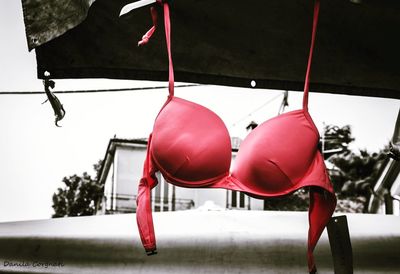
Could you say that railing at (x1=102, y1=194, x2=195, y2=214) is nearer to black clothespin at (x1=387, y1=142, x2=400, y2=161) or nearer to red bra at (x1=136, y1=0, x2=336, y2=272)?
black clothespin at (x1=387, y1=142, x2=400, y2=161)

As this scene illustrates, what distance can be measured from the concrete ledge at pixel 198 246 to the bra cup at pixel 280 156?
1154mm

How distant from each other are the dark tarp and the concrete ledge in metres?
0.85

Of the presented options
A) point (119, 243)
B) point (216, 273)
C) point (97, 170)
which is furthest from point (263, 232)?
point (97, 170)

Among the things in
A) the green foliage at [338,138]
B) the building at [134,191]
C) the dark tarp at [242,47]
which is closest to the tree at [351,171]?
the green foliage at [338,138]

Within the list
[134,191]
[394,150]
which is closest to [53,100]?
[394,150]

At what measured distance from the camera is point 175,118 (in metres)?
2.67

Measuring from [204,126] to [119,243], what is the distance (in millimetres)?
1444

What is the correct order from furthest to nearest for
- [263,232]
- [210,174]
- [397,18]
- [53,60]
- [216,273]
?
[263,232]
[216,273]
[53,60]
[397,18]
[210,174]

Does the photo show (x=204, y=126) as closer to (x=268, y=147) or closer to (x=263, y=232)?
(x=268, y=147)

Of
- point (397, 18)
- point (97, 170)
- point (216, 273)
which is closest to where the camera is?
point (397, 18)

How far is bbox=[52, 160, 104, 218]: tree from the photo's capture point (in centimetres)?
1983


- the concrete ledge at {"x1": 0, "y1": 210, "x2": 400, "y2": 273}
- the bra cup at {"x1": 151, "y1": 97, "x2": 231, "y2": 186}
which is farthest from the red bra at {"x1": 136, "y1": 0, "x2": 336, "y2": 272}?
the concrete ledge at {"x1": 0, "y1": 210, "x2": 400, "y2": 273}

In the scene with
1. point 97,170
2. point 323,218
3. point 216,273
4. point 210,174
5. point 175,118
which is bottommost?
point 97,170

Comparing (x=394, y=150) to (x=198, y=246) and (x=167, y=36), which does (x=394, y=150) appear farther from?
(x=198, y=246)
